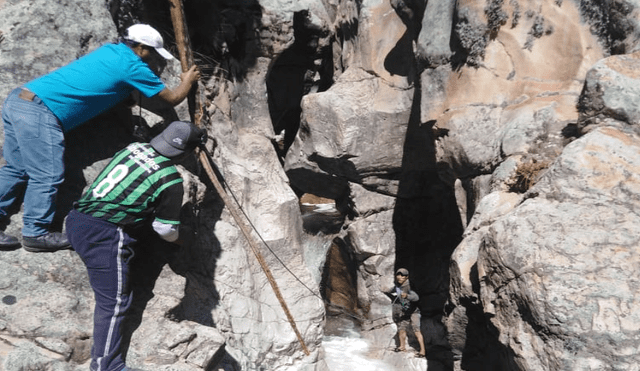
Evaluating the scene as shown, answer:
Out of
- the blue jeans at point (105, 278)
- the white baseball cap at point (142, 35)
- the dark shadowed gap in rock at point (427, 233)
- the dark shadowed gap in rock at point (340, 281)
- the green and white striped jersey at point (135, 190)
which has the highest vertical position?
the white baseball cap at point (142, 35)

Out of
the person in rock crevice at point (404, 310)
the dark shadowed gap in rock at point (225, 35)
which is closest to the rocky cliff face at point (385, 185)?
the dark shadowed gap in rock at point (225, 35)

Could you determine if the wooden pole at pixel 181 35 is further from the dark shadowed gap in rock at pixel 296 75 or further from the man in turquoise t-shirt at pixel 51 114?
the dark shadowed gap in rock at pixel 296 75

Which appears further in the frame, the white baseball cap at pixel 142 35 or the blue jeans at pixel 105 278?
the white baseball cap at pixel 142 35

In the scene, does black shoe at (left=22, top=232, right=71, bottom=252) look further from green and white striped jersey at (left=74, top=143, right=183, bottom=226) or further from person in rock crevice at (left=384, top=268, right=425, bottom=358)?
person in rock crevice at (left=384, top=268, right=425, bottom=358)

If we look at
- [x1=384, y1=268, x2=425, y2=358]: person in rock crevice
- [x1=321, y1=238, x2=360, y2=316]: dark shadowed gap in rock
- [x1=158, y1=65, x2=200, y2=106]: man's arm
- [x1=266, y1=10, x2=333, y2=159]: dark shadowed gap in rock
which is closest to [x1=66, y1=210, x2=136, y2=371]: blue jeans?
[x1=158, y1=65, x2=200, y2=106]: man's arm

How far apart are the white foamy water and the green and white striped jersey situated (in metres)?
5.06

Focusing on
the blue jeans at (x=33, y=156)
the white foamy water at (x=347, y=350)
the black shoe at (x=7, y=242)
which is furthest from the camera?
the white foamy water at (x=347, y=350)

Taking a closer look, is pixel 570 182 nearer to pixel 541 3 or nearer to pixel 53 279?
pixel 541 3

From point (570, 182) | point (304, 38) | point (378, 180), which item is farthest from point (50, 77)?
point (304, 38)

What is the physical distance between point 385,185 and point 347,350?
2.69 meters

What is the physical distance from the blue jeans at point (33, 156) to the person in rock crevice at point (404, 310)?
17.8ft

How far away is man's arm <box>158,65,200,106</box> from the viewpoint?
3.55 m

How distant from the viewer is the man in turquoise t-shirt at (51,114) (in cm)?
314

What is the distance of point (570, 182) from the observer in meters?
3.28
